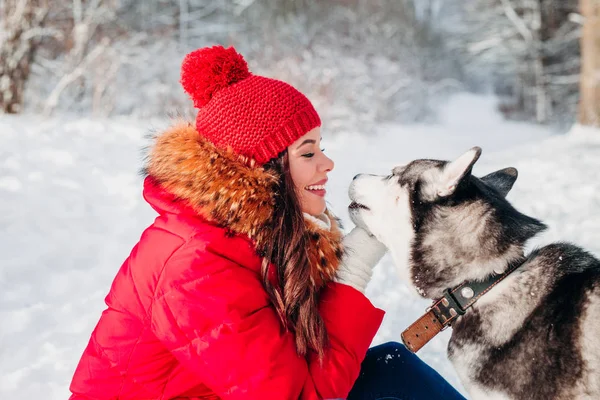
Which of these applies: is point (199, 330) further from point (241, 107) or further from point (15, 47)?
point (15, 47)

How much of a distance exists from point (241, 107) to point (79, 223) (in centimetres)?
295

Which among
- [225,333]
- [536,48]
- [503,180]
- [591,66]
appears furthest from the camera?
[536,48]

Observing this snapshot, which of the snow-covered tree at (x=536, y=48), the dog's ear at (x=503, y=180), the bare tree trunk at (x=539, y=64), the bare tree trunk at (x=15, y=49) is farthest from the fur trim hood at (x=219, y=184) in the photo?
the bare tree trunk at (x=539, y=64)

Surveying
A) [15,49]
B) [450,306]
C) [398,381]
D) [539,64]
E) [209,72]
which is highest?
[209,72]

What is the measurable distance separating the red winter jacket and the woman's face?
1.32ft

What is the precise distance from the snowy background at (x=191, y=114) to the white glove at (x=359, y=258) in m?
0.93

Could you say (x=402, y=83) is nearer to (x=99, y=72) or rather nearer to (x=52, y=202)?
(x=99, y=72)

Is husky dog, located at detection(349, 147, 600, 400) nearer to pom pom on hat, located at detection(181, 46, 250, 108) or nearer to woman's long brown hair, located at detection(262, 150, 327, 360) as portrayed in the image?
woman's long brown hair, located at detection(262, 150, 327, 360)

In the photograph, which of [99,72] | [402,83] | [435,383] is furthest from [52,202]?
[402,83]

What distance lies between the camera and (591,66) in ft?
33.5

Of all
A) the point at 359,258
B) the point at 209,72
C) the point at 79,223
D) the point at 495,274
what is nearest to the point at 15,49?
the point at 79,223

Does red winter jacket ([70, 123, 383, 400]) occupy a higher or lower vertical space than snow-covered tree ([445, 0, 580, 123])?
higher

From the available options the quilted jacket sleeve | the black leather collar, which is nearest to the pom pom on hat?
the quilted jacket sleeve

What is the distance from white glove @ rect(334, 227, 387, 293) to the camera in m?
1.83
